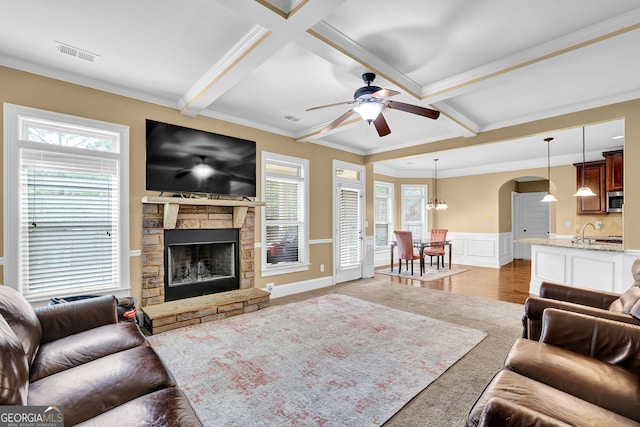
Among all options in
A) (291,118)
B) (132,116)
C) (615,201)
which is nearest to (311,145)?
(291,118)

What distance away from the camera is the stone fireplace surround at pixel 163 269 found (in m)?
3.29

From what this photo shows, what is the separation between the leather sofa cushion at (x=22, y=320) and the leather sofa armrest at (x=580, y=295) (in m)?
3.66

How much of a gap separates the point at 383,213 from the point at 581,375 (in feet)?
21.9

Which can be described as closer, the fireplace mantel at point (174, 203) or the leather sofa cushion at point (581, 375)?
the leather sofa cushion at point (581, 375)

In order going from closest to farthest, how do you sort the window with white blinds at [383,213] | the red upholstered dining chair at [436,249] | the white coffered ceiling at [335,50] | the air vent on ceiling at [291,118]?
the white coffered ceiling at [335,50]
the air vent on ceiling at [291,118]
the red upholstered dining chair at [436,249]
the window with white blinds at [383,213]

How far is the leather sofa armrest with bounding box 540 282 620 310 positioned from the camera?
94.5 inches

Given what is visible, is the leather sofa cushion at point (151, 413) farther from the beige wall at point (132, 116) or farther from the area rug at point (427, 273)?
the area rug at point (427, 273)

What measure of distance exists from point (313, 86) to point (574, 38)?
7.23 ft

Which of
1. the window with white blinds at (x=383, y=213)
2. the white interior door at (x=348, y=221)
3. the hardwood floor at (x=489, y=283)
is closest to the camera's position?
the hardwood floor at (x=489, y=283)

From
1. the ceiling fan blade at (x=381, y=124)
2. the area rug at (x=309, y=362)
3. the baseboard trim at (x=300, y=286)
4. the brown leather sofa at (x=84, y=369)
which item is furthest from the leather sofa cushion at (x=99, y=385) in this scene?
the baseboard trim at (x=300, y=286)

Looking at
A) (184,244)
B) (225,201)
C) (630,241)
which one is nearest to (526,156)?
(630,241)

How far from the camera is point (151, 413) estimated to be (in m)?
1.18

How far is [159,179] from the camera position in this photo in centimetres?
350

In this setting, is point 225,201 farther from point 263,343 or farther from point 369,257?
point 369,257
